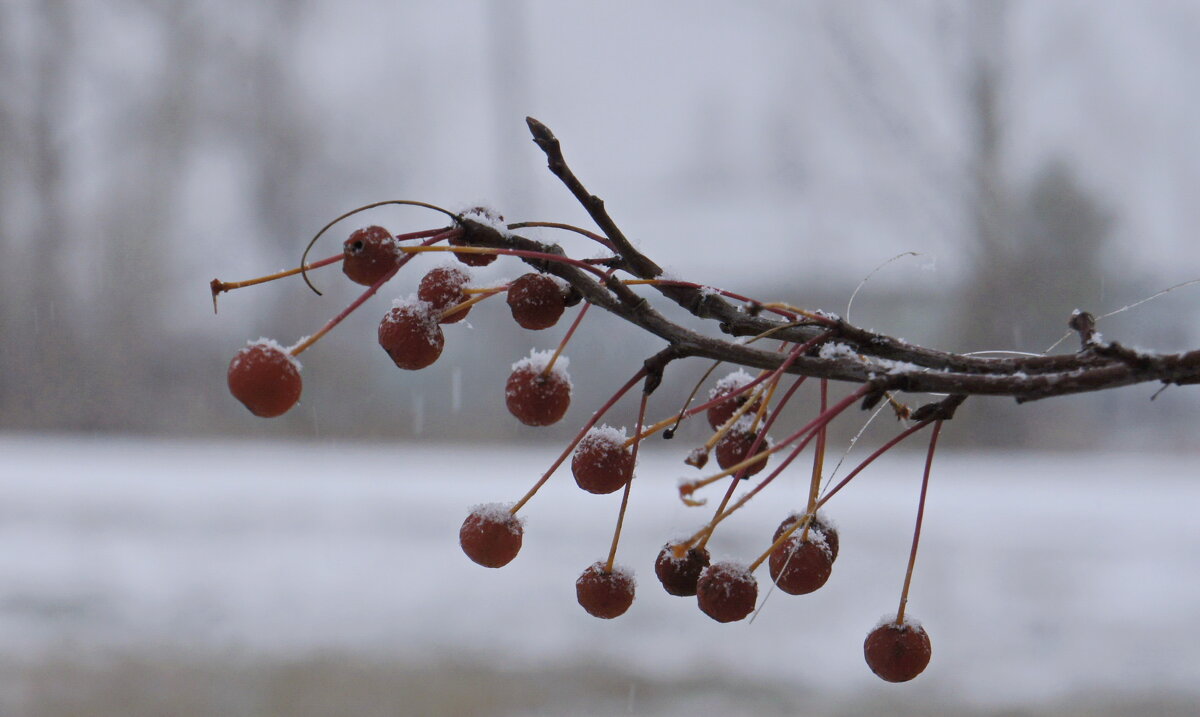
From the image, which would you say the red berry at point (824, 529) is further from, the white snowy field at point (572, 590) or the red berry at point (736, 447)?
the white snowy field at point (572, 590)

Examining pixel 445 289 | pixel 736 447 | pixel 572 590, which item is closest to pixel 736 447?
pixel 736 447

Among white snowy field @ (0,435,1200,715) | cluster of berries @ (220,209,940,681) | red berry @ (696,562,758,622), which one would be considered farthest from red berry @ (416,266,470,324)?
white snowy field @ (0,435,1200,715)

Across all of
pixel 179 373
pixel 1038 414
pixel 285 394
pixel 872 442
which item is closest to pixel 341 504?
pixel 179 373

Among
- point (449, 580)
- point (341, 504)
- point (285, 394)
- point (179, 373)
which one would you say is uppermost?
point (179, 373)

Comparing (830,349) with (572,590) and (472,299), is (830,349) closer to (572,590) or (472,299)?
(472,299)

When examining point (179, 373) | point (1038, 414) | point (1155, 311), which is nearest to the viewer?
point (1155, 311)

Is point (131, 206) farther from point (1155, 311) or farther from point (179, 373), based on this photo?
point (1155, 311)

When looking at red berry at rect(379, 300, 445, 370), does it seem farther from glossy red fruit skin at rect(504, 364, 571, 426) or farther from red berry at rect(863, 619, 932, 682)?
red berry at rect(863, 619, 932, 682)
